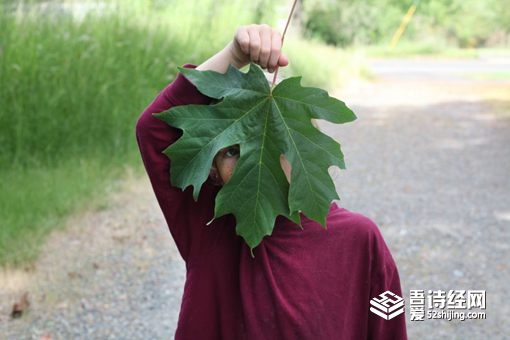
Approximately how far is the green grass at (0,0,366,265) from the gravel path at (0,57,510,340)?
0.71 feet

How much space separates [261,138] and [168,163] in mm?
240

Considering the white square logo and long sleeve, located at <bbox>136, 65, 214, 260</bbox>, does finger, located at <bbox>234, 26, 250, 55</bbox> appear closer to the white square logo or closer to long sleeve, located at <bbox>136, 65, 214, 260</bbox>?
long sleeve, located at <bbox>136, 65, 214, 260</bbox>

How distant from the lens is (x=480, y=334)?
3697 millimetres

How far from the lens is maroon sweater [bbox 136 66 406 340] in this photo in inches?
62.4

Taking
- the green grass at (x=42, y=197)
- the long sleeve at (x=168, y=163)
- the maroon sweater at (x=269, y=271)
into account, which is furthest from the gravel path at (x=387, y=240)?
the long sleeve at (x=168, y=163)

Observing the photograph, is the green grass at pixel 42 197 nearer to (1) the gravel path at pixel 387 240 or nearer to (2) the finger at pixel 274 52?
(1) the gravel path at pixel 387 240

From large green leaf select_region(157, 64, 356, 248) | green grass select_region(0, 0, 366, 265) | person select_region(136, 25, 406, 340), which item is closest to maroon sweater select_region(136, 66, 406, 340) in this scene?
person select_region(136, 25, 406, 340)

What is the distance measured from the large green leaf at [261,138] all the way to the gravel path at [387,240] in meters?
0.45

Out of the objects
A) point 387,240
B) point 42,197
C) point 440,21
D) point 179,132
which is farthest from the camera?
point 440,21

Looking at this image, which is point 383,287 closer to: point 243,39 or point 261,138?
point 261,138

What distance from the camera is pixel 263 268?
62.6 inches

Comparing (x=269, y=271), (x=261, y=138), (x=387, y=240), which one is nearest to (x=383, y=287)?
(x=269, y=271)

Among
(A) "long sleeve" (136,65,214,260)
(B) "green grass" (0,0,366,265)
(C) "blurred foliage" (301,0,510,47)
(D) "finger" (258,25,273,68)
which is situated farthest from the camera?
(C) "blurred foliage" (301,0,510,47)

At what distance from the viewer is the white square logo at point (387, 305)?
1.64 m
